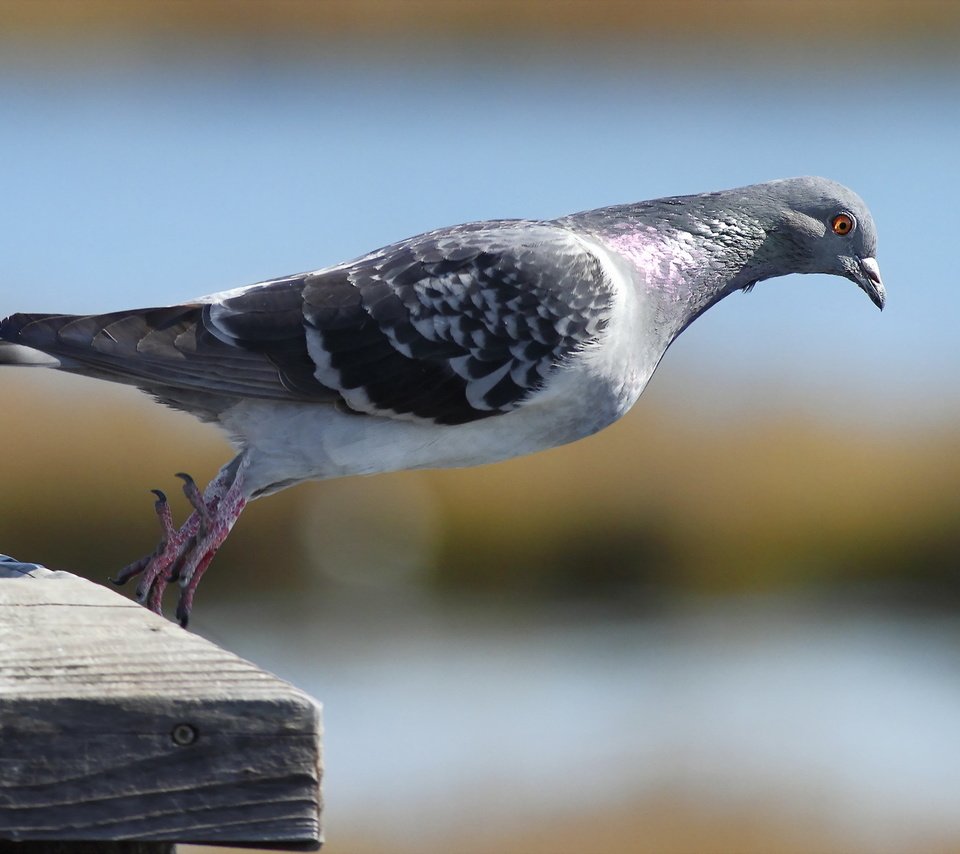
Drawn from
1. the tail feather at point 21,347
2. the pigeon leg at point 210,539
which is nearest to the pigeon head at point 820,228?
the pigeon leg at point 210,539

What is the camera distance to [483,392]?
4191mm

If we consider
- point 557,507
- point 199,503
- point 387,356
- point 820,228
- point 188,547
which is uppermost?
point 820,228

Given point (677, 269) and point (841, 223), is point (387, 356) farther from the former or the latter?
point (841, 223)

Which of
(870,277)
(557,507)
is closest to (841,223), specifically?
(870,277)

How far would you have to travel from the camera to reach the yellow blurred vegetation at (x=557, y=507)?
880 cm

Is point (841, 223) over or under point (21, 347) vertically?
over

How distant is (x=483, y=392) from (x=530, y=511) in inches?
218

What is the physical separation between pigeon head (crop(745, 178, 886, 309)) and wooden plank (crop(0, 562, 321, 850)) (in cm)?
304

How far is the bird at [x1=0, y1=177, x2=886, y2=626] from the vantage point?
4125 millimetres

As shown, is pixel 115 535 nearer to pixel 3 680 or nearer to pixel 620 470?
pixel 620 470

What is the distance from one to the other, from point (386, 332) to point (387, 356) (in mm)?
94

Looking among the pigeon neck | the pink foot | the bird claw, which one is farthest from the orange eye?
the bird claw

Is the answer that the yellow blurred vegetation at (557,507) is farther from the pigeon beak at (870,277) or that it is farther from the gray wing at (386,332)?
the pigeon beak at (870,277)

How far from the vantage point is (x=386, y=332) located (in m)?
4.34
